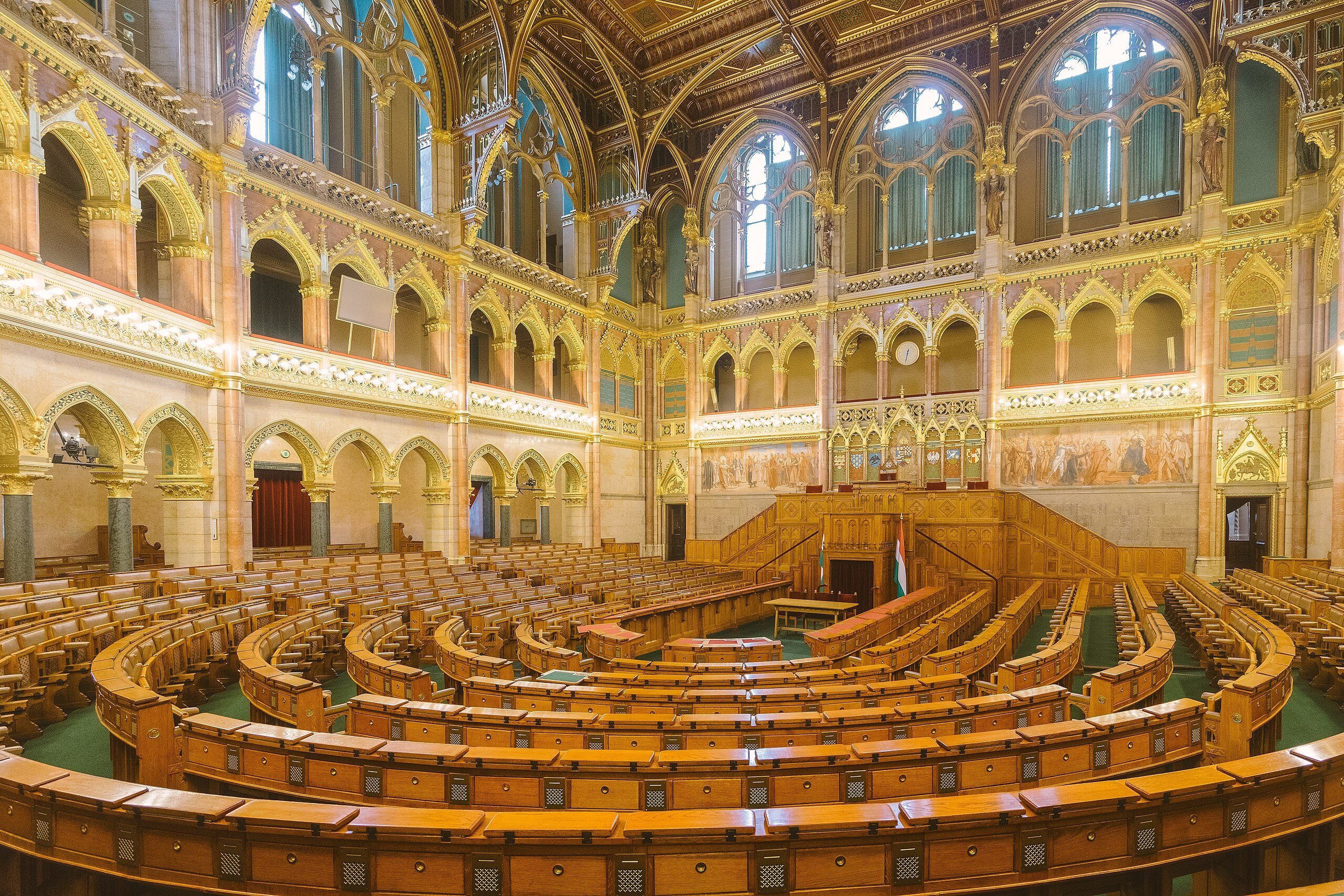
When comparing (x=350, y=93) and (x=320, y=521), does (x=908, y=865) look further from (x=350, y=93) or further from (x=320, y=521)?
(x=350, y=93)

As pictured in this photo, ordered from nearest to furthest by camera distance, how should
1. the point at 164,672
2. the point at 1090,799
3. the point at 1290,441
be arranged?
the point at 1090,799 < the point at 164,672 < the point at 1290,441

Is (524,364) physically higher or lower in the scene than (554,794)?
higher

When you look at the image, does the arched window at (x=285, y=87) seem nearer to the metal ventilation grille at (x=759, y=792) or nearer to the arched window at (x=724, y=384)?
the arched window at (x=724, y=384)

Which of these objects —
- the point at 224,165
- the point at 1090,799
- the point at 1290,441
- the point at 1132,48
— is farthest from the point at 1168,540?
the point at 224,165

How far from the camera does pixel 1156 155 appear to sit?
18188 millimetres

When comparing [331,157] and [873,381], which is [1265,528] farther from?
[331,157]

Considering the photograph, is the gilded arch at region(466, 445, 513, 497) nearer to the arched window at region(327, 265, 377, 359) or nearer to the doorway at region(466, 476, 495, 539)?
the arched window at region(327, 265, 377, 359)

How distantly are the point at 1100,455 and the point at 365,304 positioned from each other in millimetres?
18455

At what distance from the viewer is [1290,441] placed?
51.2 feet

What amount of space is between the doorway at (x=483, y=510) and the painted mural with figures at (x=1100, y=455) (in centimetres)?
1656

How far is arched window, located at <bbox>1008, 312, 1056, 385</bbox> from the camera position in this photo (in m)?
19.7

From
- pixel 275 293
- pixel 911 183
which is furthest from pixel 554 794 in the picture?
pixel 911 183

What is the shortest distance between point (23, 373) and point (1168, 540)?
2257 cm

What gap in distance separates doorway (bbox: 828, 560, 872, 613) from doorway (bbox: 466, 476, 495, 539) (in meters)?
12.6
